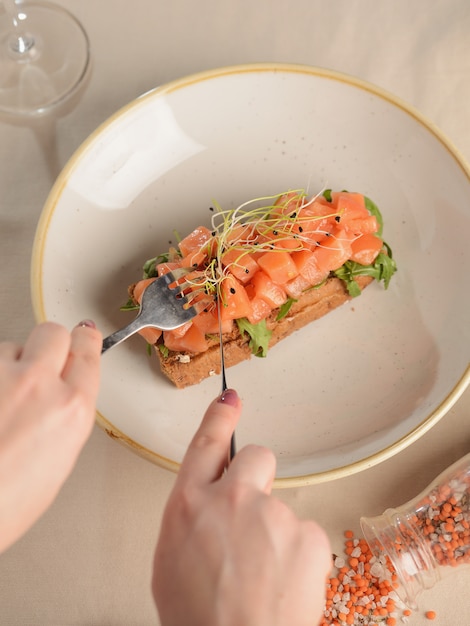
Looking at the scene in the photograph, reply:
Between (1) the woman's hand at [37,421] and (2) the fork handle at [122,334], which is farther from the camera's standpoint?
(2) the fork handle at [122,334]

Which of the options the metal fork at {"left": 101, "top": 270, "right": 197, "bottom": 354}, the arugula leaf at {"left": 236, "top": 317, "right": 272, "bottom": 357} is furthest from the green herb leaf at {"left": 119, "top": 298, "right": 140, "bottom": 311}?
the arugula leaf at {"left": 236, "top": 317, "right": 272, "bottom": 357}

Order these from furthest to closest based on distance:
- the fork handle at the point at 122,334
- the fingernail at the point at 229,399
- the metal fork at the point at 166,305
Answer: the metal fork at the point at 166,305 → the fork handle at the point at 122,334 → the fingernail at the point at 229,399

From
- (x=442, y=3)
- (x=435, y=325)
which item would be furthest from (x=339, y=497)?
(x=442, y=3)

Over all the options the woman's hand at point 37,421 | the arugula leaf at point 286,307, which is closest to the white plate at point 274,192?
the arugula leaf at point 286,307

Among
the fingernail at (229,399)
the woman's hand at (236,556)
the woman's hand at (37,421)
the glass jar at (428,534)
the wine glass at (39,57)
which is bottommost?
the glass jar at (428,534)

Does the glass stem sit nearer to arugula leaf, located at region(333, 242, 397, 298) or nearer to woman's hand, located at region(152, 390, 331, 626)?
arugula leaf, located at region(333, 242, 397, 298)

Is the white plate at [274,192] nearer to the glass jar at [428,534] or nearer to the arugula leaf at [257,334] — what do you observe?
the arugula leaf at [257,334]

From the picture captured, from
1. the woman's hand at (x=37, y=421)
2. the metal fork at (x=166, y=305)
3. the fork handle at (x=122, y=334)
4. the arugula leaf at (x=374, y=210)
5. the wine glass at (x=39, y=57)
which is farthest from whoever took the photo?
Answer: the wine glass at (x=39, y=57)
